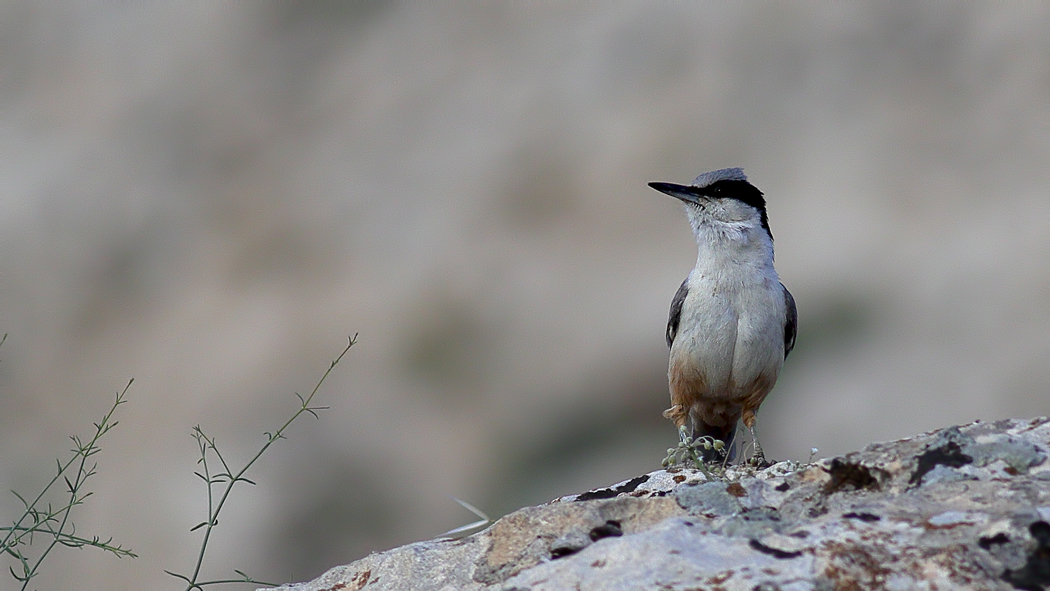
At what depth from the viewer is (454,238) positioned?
52.3 ft

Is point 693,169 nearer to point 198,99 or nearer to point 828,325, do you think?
point 828,325

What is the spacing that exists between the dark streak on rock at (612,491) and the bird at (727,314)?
1702 millimetres

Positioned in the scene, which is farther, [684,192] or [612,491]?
[684,192]

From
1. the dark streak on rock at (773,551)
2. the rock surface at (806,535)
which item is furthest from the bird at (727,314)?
the dark streak on rock at (773,551)

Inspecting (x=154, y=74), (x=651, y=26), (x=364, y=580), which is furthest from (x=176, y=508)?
(x=364, y=580)

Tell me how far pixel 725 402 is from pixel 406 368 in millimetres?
9387

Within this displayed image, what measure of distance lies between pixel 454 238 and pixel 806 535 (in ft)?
45.4

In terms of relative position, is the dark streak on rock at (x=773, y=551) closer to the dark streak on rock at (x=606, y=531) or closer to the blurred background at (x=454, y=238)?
the dark streak on rock at (x=606, y=531)

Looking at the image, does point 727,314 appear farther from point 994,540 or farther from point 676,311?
point 994,540

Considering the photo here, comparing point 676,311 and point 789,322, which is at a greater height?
point 676,311

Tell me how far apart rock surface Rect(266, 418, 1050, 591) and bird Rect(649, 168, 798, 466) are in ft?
8.75

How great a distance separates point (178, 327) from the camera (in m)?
15.8

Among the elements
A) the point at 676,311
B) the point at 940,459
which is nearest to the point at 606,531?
the point at 940,459

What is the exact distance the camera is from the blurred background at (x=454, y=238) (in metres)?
13.3
